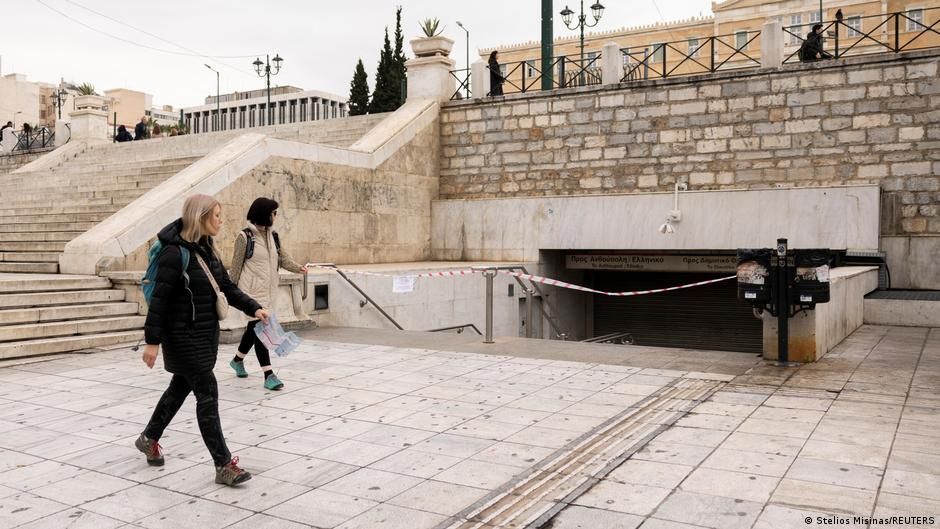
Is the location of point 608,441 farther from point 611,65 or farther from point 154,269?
point 611,65

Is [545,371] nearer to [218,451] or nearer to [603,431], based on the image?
[603,431]

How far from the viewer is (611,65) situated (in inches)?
653

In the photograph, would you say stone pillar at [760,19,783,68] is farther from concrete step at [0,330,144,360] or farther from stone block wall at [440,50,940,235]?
concrete step at [0,330,144,360]

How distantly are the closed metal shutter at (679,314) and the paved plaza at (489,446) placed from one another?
965cm

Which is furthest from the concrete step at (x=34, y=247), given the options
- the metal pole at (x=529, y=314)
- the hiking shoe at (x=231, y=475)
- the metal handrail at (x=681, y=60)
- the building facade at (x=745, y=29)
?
the building facade at (x=745, y=29)

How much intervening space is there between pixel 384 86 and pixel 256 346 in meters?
39.6

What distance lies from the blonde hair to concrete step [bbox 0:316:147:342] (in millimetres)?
4611

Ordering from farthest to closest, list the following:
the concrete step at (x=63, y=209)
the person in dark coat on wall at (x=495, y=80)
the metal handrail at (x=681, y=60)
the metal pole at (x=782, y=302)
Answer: the person in dark coat on wall at (x=495, y=80), the metal handrail at (x=681, y=60), the concrete step at (x=63, y=209), the metal pole at (x=782, y=302)

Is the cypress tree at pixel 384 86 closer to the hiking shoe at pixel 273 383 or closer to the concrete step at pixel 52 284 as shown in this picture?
the concrete step at pixel 52 284

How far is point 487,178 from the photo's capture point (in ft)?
59.3

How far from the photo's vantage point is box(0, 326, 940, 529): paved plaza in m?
3.86

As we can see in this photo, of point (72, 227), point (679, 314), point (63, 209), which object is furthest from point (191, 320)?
point (679, 314)

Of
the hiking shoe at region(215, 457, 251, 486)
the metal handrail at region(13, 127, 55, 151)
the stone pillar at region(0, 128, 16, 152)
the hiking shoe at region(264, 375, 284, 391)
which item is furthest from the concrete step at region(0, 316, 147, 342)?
the stone pillar at region(0, 128, 16, 152)

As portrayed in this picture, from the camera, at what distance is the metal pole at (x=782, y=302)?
8008 mm
